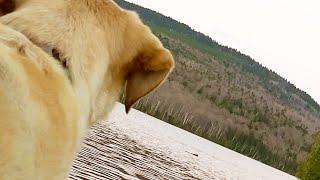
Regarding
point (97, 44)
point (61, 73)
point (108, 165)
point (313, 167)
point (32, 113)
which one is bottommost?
point (108, 165)

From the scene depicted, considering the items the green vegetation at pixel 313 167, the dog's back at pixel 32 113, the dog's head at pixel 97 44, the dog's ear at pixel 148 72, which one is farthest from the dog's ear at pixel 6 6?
the green vegetation at pixel 313 167

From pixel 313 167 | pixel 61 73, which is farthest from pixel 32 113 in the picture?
pixel 313 167

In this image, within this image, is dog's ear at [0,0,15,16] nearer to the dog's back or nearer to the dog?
the dog

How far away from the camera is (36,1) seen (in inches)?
122

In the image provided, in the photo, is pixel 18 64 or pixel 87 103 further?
pixel 87 103

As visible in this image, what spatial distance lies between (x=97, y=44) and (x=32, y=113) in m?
0.72

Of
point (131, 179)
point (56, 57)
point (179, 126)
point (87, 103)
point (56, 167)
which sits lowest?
point (179, 126)

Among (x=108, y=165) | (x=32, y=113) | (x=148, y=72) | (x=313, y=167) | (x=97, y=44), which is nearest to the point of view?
(x=32, y=113)

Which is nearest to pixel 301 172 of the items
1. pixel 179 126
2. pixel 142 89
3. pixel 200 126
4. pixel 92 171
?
pixel 92 171

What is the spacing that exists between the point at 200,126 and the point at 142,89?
15756 cm

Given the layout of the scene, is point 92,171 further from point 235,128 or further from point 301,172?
point 235,128

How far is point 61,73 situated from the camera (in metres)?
2.77

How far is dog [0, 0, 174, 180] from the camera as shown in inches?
96.5

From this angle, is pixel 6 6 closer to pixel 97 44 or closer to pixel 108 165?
pixel 97 44
